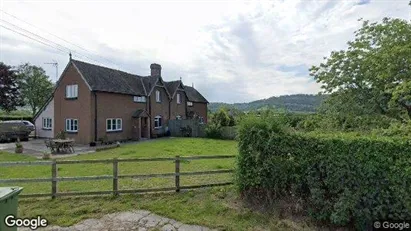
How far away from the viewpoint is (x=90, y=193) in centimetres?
743

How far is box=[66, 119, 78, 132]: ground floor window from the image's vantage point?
23966 mm

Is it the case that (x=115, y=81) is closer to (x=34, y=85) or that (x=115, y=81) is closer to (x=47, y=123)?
(x=47, y=123)

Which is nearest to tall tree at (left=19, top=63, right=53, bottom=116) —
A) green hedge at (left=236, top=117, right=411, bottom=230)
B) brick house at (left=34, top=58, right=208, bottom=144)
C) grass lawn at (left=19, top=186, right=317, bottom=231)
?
brick house at (left=34, top=58, right=208, bottom=144)

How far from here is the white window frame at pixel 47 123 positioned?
2692 centimetres

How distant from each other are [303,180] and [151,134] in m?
25.8

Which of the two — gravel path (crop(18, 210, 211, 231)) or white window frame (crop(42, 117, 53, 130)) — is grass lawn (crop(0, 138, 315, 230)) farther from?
white window frame (crop(42, 117, 53, 130))

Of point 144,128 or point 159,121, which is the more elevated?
point 159,121

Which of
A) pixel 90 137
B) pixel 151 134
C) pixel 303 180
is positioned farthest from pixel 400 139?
pixel 151 134

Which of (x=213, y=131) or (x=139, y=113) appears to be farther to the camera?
(x=213, y=131)

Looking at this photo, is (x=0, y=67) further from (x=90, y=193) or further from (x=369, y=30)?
(x=369, y=30)

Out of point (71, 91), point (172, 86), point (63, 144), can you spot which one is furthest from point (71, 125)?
point (172, 86)

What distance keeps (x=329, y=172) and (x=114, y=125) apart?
23.2 metres

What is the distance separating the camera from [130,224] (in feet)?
18.9

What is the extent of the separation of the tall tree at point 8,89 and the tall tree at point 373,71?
124 feet
